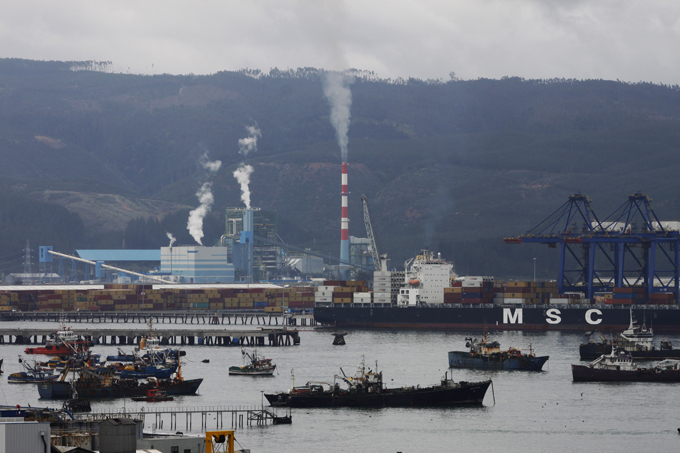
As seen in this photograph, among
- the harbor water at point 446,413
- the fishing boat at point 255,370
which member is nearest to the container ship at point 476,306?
A: the harbor water at point 446,413

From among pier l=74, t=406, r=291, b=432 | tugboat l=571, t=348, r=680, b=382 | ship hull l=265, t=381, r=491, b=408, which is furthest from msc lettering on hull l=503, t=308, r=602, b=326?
pier l=74, t=406, r=291, b=432

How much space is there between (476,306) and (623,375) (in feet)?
190

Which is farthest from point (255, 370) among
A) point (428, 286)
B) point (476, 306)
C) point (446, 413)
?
point (476, 306)

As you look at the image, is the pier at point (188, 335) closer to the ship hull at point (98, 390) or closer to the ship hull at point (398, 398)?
the ship hull at point (98, 390)

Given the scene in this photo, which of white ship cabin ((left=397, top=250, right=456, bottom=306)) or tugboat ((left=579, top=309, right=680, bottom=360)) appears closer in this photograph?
tugboat ((left=579, top=309, right=680, bottom=360))

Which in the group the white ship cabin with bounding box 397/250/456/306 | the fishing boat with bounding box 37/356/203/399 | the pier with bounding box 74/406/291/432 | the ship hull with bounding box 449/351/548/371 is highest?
the white ship cabin with bounding box 397/250/456/306

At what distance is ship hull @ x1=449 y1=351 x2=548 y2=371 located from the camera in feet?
266

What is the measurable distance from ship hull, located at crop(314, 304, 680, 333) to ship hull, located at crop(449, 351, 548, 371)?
45435 millimetres

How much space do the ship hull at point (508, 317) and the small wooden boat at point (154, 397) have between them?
67.9 meters

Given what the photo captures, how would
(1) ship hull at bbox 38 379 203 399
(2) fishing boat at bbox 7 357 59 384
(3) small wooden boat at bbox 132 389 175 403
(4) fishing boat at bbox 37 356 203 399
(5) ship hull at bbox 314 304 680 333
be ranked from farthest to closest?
1. (5) ship hull at bbox 314 304 680 333
2. (2) fishing boat at bbox 7 357 59 384
3. (4) fishing boat at bbox 37 356 203 399
4. (1) ship hull at bbox 38 379 203 399
5. (3) small wooden boat at bbox 132 389 175 403

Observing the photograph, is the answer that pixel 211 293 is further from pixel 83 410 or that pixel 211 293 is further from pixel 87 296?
pixel 83 410

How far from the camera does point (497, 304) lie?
5236 inches

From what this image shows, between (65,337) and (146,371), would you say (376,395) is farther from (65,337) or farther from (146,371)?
(65,337)

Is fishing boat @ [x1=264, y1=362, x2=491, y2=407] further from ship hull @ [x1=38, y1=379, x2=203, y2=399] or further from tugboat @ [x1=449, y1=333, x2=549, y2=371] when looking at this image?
tugboat @ [x1=449, y1=333, x2=549, y2=371]
